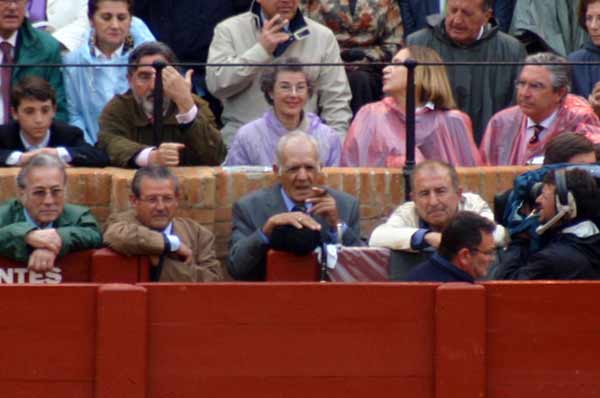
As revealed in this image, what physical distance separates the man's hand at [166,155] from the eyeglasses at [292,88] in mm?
645

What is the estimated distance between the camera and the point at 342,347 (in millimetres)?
11250

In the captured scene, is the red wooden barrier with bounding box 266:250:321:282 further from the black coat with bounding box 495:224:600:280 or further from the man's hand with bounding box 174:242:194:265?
the black coat with bounding box 495:224:600:280

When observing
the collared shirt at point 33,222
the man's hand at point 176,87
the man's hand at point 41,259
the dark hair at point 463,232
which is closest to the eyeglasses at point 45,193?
the collared shirt at point 33,222

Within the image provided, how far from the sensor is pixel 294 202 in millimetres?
12422

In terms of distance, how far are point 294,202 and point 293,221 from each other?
485 mm

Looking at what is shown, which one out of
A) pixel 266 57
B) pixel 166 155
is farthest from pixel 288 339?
pixel 266 57

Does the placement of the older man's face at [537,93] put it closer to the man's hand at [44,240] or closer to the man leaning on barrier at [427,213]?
the man leaning on barrier at [427,213]

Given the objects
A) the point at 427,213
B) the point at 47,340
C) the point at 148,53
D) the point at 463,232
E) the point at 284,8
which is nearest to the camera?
the point at 47,340

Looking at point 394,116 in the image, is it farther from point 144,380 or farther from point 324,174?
point 144,380

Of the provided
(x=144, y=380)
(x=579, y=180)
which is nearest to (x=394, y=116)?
(x=579, y=180)

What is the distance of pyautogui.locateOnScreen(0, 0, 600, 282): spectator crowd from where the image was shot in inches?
473

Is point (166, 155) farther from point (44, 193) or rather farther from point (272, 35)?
point (272, 35)

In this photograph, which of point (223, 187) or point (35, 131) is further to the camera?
point (223, 187)

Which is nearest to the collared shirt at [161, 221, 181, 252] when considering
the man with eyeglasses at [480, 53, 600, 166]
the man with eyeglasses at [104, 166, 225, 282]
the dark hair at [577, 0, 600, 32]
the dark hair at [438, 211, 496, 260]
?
the man with eyeglasses at [104, 166, 225, 282]
